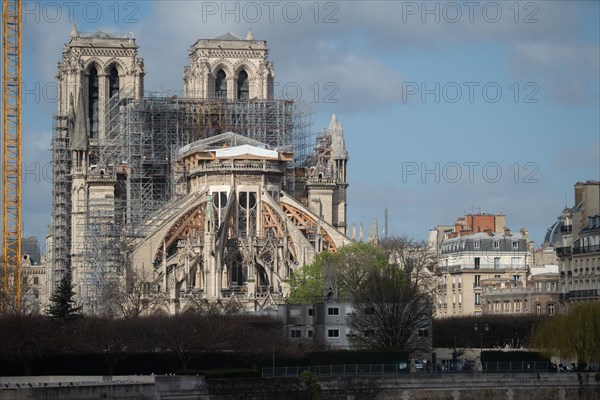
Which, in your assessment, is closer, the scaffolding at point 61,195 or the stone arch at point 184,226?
the stone arch at point 184,226

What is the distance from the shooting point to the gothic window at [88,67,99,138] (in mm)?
153750

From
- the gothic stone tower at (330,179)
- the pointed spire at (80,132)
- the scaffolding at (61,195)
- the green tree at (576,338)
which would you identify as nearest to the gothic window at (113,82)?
the scaffolding at (61,195)

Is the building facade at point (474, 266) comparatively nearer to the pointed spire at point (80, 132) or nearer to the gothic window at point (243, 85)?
the gothic window at point (243, 85)

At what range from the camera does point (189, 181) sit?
13850 cm

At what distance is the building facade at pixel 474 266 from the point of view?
132 meters

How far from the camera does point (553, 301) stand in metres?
117

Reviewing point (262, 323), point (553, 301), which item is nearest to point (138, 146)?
point (553, 301)

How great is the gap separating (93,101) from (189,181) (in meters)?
19.3

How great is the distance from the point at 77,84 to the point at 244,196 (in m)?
22.6

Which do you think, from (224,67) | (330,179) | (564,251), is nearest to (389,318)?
(564,251)

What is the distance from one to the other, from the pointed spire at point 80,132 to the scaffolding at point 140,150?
185cm

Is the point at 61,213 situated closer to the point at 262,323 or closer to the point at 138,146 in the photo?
the point at 138,146

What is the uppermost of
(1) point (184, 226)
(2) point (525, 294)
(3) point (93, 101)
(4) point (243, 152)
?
(3) point (93, 101)

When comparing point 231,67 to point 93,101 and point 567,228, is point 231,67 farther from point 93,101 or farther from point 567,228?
point 567,228
